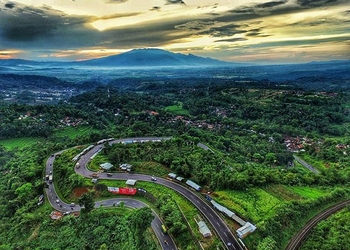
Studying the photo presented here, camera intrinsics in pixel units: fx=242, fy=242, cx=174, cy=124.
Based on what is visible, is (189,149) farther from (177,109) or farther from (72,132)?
(177,109)

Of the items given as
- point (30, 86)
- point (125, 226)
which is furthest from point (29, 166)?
point (30, 86)

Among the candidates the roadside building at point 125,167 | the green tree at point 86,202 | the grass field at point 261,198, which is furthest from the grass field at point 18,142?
the grass field at point 261,198

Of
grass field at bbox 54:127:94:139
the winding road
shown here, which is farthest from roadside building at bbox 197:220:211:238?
grass field at bbox 54:127:94:139

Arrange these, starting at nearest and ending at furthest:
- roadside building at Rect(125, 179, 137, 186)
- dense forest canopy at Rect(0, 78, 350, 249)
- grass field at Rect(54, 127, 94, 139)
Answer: dense forest canopy at Rect(0, 78, 350, 249) → roadside building at Rect(125, 179, 137, 186) → grass field at Rect(54, 127, 94, 139)

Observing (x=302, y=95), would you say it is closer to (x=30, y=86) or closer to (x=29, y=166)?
(x=29, y=166)

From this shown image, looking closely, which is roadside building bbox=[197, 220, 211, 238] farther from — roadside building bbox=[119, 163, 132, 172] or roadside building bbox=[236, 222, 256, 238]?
roadside building bbox=[119, 163, 132, 172]

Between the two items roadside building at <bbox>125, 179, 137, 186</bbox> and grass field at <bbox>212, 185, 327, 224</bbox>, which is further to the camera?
roadside building at <bbox>125, 179, 137, 186</bbox>
